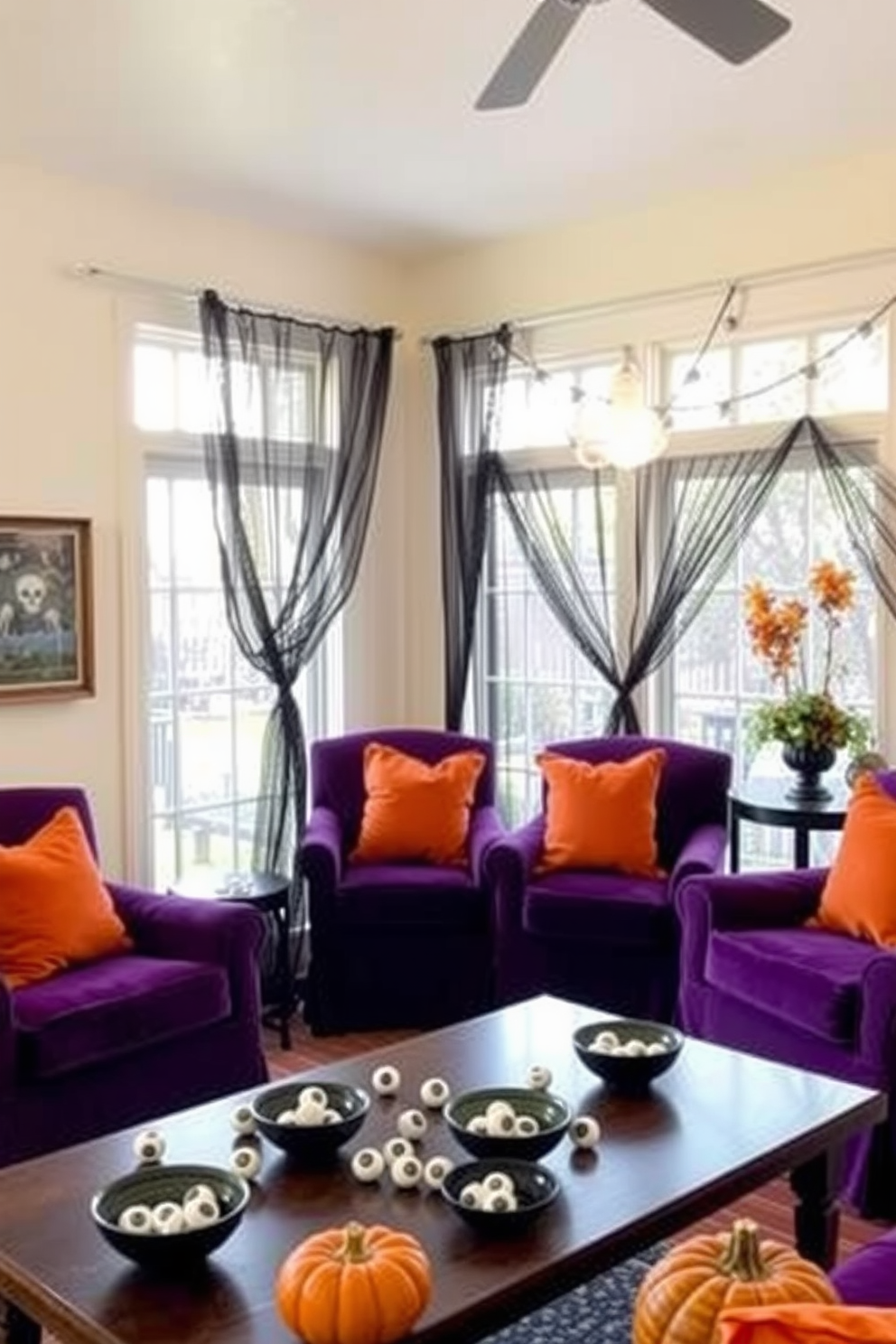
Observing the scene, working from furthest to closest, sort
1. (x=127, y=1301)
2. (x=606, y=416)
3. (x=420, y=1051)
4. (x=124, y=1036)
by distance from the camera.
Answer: (x=606, y=416)
(x=124, y=1036)
(x=420, y=1051)
(x=127, y=1301)

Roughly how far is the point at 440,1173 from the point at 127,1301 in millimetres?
563

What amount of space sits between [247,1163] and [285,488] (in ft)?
10.5

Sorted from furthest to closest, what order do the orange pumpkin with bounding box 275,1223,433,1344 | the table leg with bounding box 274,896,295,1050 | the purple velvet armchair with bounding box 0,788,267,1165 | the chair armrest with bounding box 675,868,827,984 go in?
1. the table leg with bounding box 274,896,295,1050
2. the chair armrest with bounding box 675,868,827,984
3. the purple velvet armchair with bounding box 0,788,267,1165
4. the orange pumpkin with bounding box 275,1223,433,1344

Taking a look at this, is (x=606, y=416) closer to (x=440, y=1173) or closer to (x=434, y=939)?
(x=434, y=939)

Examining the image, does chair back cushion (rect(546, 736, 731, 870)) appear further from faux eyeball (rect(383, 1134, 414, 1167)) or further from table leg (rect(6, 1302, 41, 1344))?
table leg (rect(6, 1302, 41, 1344))

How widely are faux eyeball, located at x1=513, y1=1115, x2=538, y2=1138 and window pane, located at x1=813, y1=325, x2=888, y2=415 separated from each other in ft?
9.20

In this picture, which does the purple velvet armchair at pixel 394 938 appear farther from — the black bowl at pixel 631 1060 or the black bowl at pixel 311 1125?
the black bowl at pixel 311 1125

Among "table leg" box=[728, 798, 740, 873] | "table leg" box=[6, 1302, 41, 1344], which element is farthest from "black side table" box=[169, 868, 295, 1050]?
"table leg" box=[6, 1302, 41, 1344]

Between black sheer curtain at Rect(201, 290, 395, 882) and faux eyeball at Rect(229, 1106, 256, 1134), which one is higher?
black sheer curtain at Rect(201, 290, 395, 882)

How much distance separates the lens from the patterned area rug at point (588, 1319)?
8.67 ft

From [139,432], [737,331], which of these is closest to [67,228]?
[139,432]

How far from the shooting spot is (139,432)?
4629mm

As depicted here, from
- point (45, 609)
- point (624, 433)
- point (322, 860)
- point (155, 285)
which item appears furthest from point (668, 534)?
point (45, 609)

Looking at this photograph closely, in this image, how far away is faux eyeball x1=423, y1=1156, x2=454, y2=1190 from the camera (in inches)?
86.1
